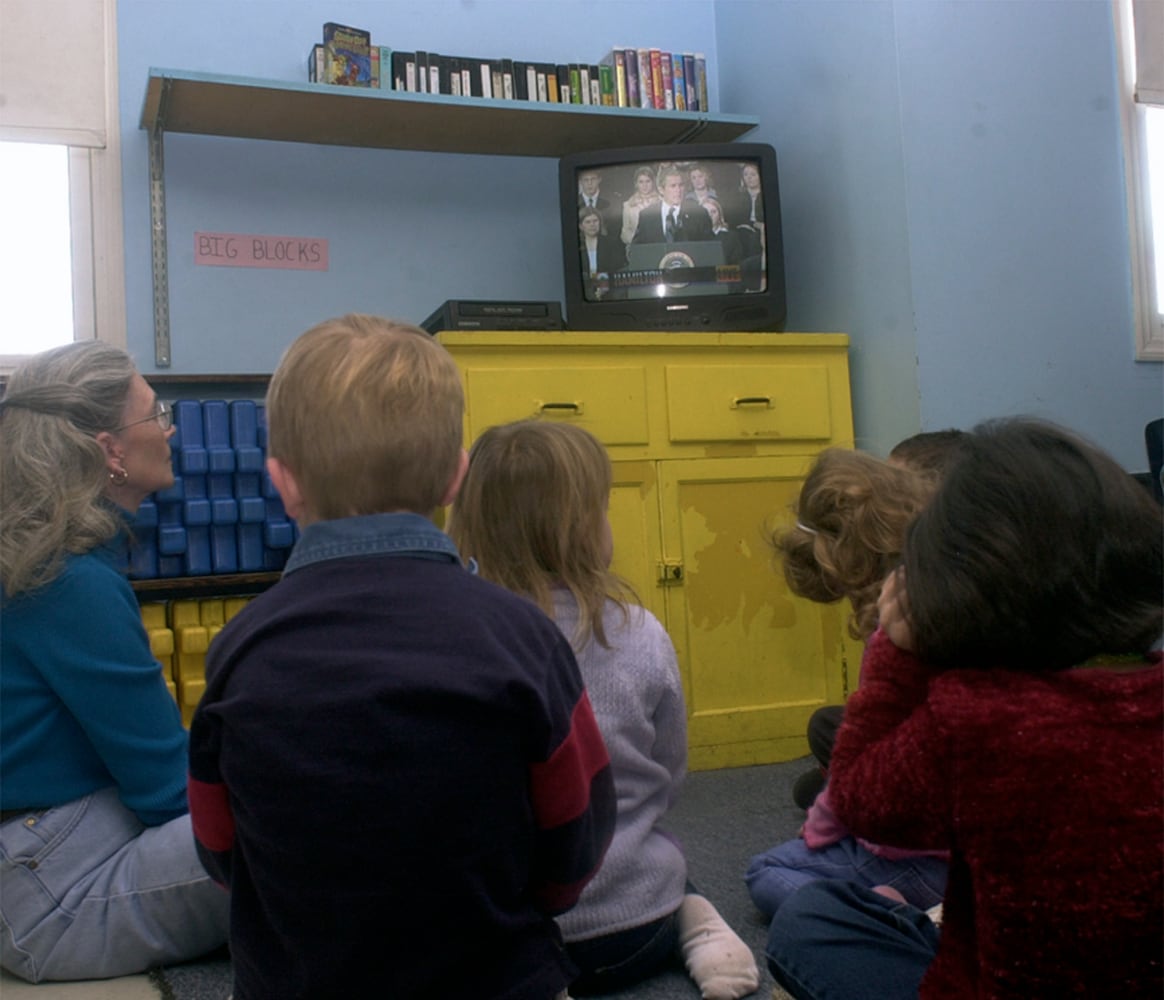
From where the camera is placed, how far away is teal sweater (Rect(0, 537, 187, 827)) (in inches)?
52.4

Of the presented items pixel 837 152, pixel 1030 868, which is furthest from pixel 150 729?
pixel 837 152

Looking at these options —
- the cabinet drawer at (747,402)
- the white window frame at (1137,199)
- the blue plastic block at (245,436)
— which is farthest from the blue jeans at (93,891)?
the white window frame at (1137,199)

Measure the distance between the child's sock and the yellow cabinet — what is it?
110 cm

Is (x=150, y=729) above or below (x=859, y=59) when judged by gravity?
below

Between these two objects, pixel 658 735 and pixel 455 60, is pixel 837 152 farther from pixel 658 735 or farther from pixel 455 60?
pixel 658 735

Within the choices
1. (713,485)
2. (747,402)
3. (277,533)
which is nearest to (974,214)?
(747,402)

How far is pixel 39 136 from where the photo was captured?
275 cm

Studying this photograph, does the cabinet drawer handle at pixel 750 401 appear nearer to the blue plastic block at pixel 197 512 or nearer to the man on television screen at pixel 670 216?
the man on television screen at pixel 670 216

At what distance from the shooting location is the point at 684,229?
2773 millimetres

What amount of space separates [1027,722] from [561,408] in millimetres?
1778

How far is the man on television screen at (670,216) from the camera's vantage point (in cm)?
277

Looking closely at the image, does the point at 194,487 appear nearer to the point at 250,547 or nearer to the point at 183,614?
the point at 250,547

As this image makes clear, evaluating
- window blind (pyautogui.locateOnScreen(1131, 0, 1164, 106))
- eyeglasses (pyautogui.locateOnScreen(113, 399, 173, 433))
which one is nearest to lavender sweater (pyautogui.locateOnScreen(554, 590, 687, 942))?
eyeglasses (pyautogui.locateOnScreen(113, 399, 173, 433))

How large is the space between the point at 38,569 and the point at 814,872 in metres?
1.07
